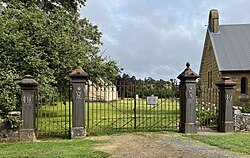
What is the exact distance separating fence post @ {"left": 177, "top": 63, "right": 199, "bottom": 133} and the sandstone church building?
29.6ft

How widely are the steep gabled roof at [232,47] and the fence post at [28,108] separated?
15.6 m

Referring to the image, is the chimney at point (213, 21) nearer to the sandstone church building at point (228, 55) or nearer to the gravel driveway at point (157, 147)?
the sandstone church building at point (228, 55)

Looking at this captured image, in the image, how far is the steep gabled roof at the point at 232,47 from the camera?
76.6ft

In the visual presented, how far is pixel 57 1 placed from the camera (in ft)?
71.5

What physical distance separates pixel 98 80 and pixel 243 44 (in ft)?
43.1

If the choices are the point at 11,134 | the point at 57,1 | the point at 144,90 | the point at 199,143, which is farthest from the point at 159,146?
the point at 57,1

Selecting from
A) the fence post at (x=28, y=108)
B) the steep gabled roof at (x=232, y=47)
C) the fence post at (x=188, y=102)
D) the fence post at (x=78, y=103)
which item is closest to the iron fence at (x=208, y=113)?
the fence post at (x=188, y=102)

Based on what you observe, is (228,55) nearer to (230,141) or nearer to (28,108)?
(230,141)

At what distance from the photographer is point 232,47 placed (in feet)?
81.7

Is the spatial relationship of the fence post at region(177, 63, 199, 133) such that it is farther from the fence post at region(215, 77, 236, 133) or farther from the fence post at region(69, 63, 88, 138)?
the fence post at region(69, 63, 88, 138)

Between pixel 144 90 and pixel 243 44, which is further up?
pixel 243 44

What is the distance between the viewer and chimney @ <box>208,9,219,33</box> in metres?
26.8

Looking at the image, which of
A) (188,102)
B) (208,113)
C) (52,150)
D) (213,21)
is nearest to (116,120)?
(188,102)

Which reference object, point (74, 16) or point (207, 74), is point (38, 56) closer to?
point (74, 16)
